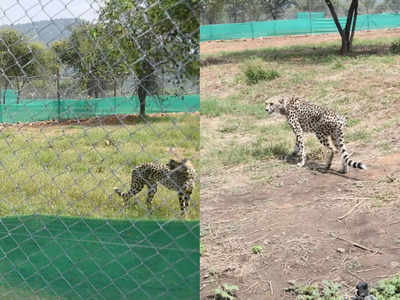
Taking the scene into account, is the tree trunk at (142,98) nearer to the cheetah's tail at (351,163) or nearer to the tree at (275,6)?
the cheetah's tail at (351,163)

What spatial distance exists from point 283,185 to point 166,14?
4.14m

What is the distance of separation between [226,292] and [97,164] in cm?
186

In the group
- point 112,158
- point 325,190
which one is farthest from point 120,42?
point 325,190

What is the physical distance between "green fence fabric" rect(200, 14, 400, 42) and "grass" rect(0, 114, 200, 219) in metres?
18.9

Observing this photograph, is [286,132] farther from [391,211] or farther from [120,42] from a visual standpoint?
[120,42]

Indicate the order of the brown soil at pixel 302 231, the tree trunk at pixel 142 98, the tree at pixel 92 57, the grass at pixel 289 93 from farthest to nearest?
the grass at pixel 289 93 → the brown soil at pixel 302 231 → the tree at pixel 92 57 → the tree trunk at pixel 142 98

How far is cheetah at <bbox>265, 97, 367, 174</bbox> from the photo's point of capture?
5734 mm

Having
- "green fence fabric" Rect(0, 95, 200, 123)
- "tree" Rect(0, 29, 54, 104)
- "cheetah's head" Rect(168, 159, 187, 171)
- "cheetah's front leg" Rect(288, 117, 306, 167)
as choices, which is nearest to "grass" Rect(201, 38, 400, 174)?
"cheetah's front leg" Rect(288, 117, 306, 167)

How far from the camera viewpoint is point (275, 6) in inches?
1190

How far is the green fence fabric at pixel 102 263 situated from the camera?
2109mm

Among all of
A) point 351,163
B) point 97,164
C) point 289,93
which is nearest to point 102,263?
point 97,164

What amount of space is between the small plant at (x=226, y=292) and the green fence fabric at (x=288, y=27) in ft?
66.9

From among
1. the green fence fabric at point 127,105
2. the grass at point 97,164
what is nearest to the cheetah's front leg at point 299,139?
the grass at point 97,164

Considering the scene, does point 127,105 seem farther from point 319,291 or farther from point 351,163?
point 351,163
